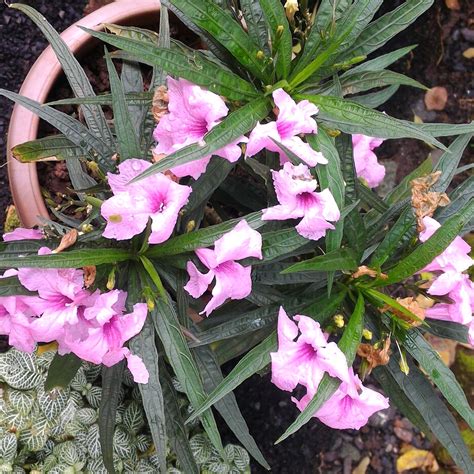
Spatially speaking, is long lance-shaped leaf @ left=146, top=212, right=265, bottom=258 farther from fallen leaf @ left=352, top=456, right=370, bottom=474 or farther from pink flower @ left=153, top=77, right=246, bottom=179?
fallen leaf @ left=352, top=456, right=370, bottom=474

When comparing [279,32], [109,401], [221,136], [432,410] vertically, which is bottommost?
[109,401]

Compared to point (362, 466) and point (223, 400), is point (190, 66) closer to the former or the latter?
point (223, 400)

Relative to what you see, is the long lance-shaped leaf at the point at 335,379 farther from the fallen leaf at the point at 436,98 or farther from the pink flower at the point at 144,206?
the fallen leaf at the point at 436,98

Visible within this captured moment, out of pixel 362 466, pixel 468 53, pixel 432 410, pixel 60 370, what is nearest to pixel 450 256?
pixel 432 410

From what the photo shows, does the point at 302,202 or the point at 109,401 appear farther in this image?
the point at 109,401

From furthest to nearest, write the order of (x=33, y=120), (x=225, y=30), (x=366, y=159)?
(x=33, y=120)
(x=366, y=159)
(x=225, y=30)

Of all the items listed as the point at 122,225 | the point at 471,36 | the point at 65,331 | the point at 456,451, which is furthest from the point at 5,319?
the point at 471,36

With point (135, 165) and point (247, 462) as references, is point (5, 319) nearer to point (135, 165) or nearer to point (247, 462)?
point (135, 165)

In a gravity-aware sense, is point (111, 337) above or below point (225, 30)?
below
